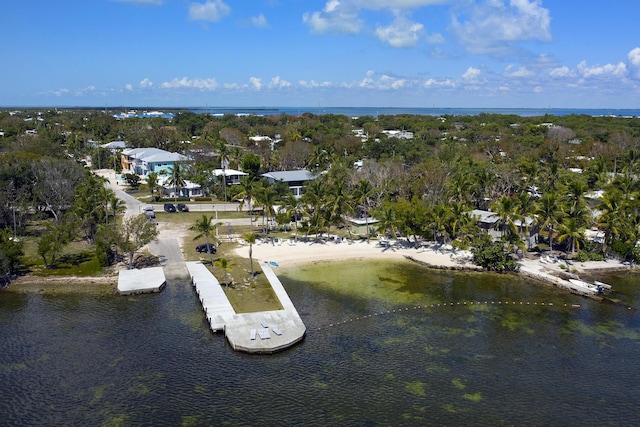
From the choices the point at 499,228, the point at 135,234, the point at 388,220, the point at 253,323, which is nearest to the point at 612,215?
the point at 499,228

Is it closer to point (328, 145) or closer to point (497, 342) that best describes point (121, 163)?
point (328, 145)

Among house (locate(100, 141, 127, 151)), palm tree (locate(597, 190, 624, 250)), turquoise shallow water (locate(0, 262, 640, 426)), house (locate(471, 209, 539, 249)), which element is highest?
house (locate(100, 141, 127, 151))

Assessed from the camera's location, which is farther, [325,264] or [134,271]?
[325,264]

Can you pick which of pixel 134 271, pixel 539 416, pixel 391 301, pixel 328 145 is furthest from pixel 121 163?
pixel 539 416

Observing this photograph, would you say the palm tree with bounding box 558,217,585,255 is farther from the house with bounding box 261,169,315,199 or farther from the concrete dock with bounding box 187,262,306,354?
the house with bounding box 261,169,315,199

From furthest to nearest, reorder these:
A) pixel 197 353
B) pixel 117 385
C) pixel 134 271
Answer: pixel 134 271 < pixel 197 353 < pixel 117 385

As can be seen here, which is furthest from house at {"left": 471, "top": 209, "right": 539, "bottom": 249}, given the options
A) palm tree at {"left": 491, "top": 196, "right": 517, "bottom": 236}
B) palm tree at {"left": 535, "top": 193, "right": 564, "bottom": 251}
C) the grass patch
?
the grass patch

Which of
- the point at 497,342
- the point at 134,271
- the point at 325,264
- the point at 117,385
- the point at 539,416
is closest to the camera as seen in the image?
the point at 539,416
